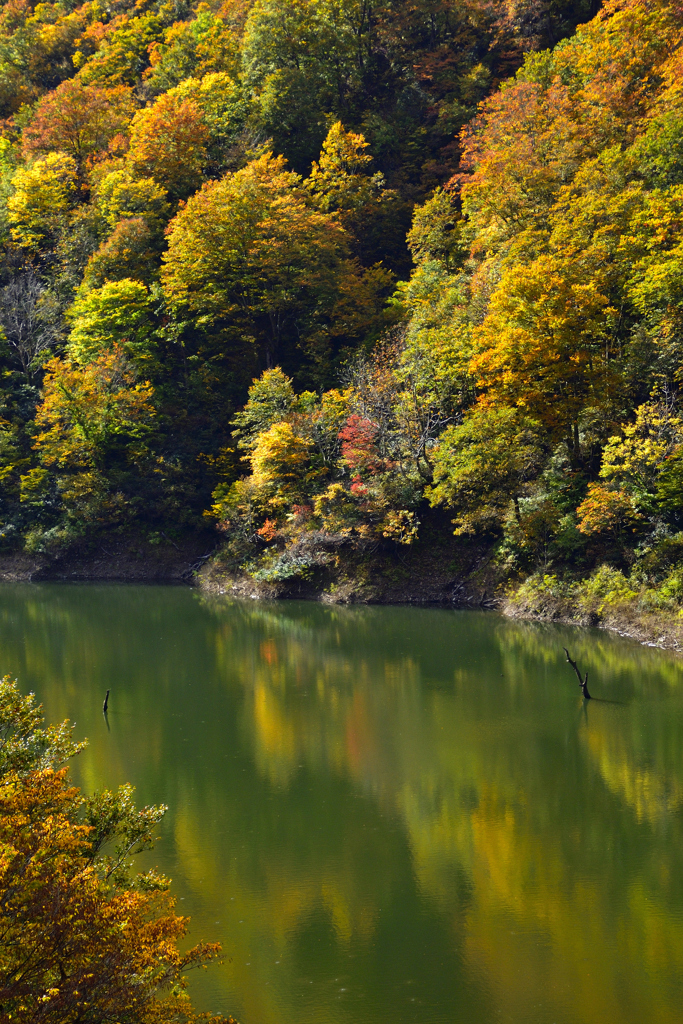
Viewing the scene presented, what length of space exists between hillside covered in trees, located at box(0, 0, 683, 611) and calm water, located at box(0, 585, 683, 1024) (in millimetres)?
5481

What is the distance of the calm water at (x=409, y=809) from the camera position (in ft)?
23.6

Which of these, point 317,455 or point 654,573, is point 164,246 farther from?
point 654,573

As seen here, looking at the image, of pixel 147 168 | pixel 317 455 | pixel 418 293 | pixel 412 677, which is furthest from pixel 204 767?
pixel 147 168

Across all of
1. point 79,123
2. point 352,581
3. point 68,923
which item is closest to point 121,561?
point 352,581

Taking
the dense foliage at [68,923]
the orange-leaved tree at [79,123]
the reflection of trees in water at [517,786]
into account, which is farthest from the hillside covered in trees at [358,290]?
the dense foliage at [68,923]

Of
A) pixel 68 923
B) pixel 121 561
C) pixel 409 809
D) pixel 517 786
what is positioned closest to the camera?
pixel 68 923

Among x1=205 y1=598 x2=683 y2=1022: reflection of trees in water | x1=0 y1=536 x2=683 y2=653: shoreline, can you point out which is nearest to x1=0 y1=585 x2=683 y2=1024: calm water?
x1=205 y1=598 x2=683 y2=1022: reflection of trees in water

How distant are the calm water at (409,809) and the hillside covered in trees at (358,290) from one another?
548cm

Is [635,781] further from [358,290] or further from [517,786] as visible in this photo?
[358,290]

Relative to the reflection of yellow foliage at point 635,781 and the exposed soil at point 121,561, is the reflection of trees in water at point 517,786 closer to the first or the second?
the reflection of yellow foliage at point 635,781

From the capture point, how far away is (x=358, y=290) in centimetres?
3288

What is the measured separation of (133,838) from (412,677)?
11.8 meters

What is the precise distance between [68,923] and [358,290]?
98.9ft

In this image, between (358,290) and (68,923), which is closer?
(68,923)
